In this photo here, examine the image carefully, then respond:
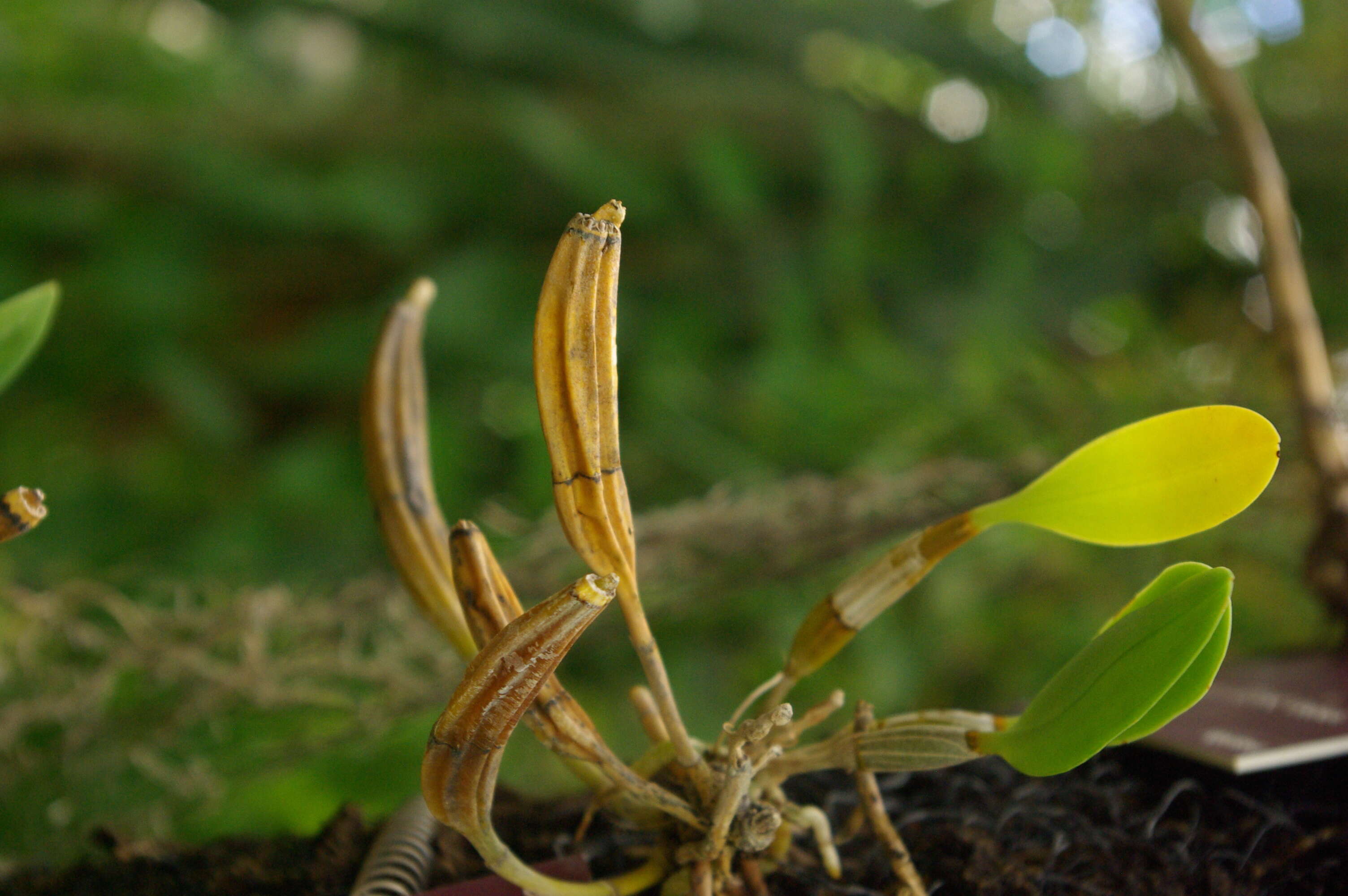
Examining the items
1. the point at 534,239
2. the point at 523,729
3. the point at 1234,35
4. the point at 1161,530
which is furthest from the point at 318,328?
the point at 1234,35

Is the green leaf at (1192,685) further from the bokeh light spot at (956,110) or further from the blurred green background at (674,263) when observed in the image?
the bokeh light spot at (956,110)

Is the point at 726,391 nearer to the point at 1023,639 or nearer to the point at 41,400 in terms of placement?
the point at 1023,639

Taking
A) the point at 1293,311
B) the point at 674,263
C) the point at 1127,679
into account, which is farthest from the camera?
the point at 674,263

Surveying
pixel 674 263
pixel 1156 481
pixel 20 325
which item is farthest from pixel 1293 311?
pixel 674 263

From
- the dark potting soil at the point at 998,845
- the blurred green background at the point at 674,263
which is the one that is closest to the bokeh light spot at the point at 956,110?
the blurred green background at the point at 674,263

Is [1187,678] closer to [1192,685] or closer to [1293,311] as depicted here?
[1192,685]

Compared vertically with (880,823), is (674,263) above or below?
above
